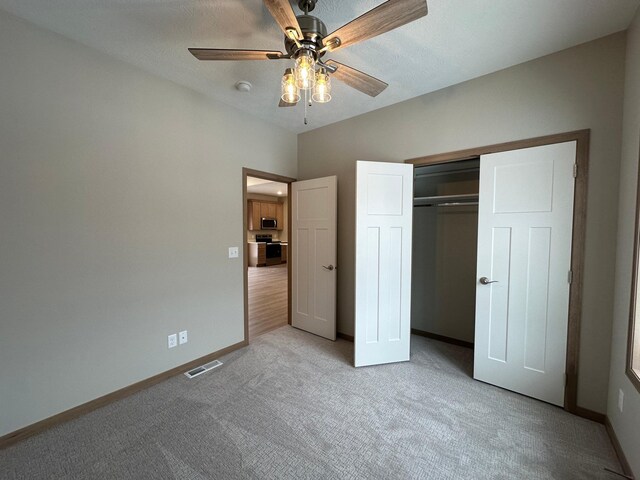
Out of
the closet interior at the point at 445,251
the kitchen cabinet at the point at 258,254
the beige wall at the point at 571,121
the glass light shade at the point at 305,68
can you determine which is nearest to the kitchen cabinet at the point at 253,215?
Result: the kitchen cabinet at the point at 258,254

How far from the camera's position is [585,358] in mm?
1944

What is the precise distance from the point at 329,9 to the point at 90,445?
10.3ft

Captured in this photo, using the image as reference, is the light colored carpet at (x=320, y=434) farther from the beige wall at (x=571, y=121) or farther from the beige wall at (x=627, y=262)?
the beige wall at (x=571, y=121)

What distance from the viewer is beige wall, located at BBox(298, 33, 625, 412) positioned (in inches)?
72.2

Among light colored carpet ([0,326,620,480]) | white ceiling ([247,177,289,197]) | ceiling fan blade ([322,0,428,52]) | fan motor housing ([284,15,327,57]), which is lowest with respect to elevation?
light colored carpet ([0,326,620,480])

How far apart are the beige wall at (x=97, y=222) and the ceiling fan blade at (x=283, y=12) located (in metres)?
1.68

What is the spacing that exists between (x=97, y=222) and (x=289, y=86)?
1.79 m

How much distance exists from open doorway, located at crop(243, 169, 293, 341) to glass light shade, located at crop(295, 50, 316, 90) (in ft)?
7.08

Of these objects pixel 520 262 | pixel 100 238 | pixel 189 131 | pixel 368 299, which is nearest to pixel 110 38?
pixel 189 131

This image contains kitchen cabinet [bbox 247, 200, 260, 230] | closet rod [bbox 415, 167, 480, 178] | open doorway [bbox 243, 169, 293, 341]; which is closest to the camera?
closet rod [bbox 415, 167, 480, 178]

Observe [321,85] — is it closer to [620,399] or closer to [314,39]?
[314,39]

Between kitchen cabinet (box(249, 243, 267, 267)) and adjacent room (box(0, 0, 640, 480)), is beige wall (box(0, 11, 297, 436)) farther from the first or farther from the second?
kitchen cabinet (box(249, 243, 267, 267))

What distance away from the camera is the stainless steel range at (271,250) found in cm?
934

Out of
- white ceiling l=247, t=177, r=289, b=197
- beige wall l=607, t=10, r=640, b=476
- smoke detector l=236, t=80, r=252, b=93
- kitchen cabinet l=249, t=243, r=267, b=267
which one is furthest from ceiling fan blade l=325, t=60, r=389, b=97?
kitchen cabinet l=249, t=243, r=267, b=267
